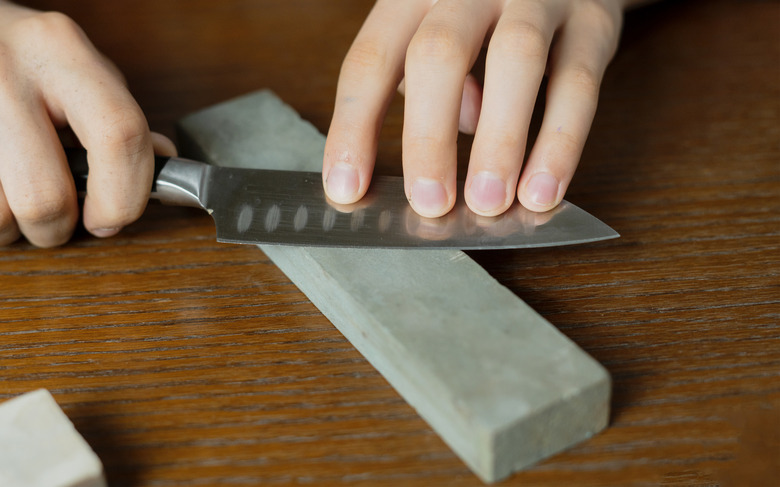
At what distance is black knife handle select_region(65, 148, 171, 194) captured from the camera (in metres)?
0.73

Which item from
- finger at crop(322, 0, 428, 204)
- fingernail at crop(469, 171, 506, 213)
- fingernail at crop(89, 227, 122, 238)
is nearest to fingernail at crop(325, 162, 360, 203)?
finger at crop(322, 0, 428, 204)

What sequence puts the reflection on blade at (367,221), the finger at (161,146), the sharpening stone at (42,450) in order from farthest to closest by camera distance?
the finger at (161,146)
the reflection on blade at (367,221)
the sharpening stone at (42,450)

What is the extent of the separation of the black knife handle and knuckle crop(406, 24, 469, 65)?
262mm

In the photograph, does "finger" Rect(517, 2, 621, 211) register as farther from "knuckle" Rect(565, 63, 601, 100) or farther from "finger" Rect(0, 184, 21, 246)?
"finger" Rect(0, 184, 21, 246)

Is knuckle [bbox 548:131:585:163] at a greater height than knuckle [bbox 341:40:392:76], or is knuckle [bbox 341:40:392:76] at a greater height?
knuckle [bbox 341:40:392:76]

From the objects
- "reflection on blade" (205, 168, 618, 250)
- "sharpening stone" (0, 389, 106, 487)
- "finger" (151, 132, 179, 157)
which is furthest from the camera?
"finger" (151, 132, 179, 157)

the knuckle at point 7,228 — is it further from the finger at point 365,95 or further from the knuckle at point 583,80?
the knuckle at point 583,80

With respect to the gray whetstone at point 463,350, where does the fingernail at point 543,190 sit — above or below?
above

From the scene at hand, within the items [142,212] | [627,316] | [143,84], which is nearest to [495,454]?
[627,316]

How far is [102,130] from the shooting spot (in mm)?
683

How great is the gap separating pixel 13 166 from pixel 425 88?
1.23 ft

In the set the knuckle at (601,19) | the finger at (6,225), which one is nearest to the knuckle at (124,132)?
the finger at (6,225)

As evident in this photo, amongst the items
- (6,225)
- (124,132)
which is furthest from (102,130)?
(6,225)

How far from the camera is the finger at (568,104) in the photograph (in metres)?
0.65
